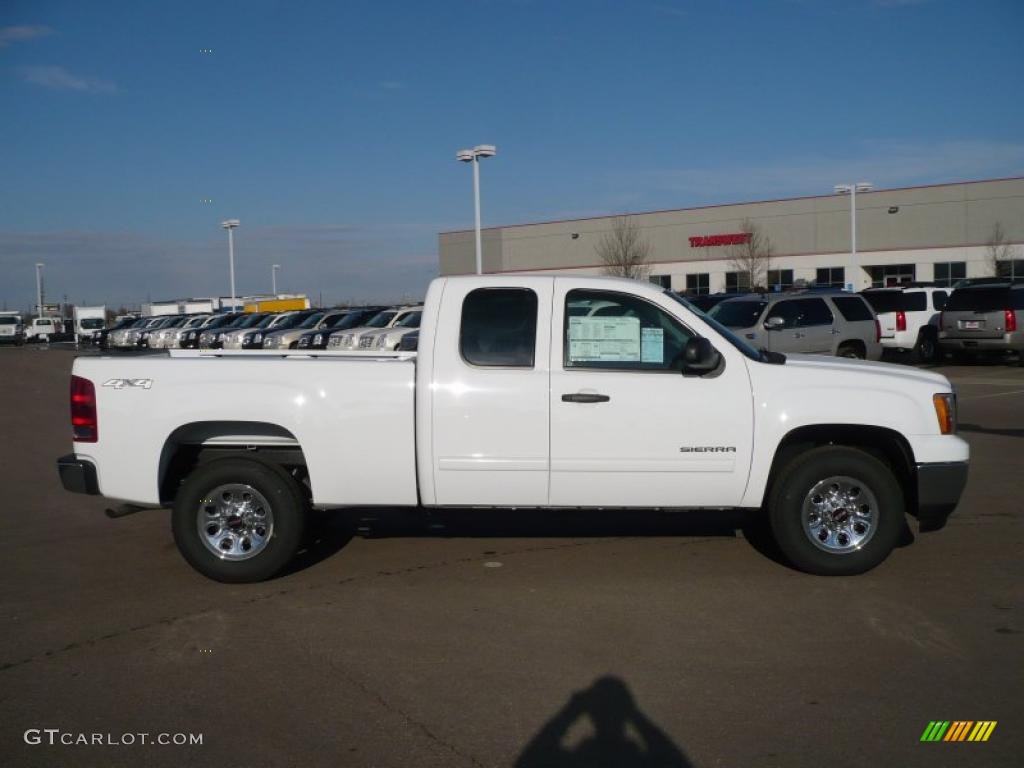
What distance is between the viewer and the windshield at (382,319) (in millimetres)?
27391

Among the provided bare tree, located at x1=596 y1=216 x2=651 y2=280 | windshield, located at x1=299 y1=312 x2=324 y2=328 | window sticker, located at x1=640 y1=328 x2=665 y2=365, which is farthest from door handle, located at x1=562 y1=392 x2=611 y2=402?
bare tree, located at x1=596 y1=216 x2=651 y2=280

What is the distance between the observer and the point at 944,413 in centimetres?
662

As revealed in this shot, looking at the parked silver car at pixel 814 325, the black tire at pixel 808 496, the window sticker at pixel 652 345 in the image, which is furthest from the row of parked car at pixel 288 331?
the black tire at pixel 808 496

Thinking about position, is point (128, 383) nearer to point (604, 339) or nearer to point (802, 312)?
point (604, 339)

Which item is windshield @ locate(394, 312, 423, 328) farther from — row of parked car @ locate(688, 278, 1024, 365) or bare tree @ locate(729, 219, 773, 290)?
bare tree @ locate(729, 219, 773, 290)

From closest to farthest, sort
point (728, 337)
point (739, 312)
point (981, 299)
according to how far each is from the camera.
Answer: point (728, 337) → point (739, 312) → point (981, 299)

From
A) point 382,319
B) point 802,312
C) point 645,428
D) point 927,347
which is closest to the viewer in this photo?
point 645,428

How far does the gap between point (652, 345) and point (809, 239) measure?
55789 mm

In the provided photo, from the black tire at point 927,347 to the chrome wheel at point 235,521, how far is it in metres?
22.0

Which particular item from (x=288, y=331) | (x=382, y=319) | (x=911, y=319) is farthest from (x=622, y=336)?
(x=288, y=331)

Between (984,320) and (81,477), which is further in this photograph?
(984,320)

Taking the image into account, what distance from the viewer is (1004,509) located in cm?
872

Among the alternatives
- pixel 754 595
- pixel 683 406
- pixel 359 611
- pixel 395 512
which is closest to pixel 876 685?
pixel 754 595

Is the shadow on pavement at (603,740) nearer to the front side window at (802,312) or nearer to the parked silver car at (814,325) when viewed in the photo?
the parked silver car at (814,325)
